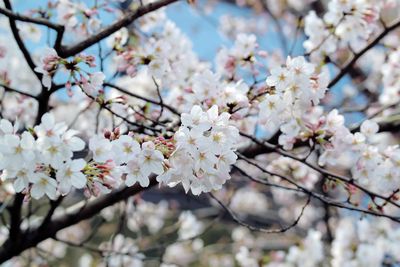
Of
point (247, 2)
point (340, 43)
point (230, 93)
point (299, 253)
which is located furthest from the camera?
point (247, 2)

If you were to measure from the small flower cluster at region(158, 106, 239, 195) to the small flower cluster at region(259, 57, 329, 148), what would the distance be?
331 mm

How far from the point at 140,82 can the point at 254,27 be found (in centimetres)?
Result: 251

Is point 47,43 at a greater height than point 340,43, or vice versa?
point 340,43

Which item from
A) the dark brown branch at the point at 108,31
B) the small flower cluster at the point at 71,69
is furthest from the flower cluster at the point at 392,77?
the small flower cluster at the point at 71,69

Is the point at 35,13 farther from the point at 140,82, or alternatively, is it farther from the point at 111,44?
the point at 140,82

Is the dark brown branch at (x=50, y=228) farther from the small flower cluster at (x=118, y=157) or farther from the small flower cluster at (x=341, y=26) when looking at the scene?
the small flower cluster at (x=341, y=26)

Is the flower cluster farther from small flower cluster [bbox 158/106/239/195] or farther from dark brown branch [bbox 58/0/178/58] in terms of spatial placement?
small flower cluster [bbox 158/106/239/195]

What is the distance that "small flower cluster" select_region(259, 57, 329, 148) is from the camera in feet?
5.03

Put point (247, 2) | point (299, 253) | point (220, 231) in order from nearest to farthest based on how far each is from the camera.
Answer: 1. point (299, 253)
2. point (247, 2)
3. point (220, 231)

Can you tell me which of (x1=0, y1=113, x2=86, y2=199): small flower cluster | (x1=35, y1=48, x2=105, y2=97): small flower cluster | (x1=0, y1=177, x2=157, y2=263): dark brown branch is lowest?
(x1=0, y1=177, x2=157, y2=263): dark brown branch

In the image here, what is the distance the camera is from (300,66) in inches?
61.0

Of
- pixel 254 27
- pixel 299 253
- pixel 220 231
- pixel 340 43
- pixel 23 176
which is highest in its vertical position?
pixel 254 27

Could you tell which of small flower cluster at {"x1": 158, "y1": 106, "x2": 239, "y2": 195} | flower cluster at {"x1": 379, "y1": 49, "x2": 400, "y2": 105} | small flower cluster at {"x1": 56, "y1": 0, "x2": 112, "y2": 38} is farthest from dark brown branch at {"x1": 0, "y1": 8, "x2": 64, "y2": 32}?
flower cluster at {"x1": 379, "y1": 49, "x2": 400, "y2": 105}

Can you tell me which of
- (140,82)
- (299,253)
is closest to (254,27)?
(140,82)
